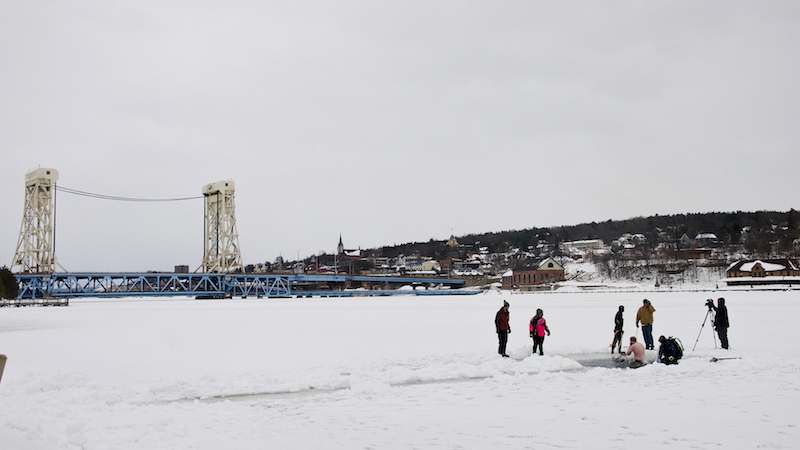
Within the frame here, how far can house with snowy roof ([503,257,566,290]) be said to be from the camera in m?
116

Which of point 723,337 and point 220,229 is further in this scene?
point 220,229

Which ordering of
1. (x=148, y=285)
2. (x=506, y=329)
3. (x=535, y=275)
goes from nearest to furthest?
1. (x=506, y=329)
2. (x=148, y=285)
3. (x=535, y=275)

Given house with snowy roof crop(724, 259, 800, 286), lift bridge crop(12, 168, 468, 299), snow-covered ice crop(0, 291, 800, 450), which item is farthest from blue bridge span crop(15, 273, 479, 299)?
snow-covered ice crop(0, 291, 800, 450)

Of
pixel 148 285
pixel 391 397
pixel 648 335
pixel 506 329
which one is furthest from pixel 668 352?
pixel 148 285

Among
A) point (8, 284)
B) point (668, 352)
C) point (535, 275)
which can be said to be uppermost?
point (8, 284)

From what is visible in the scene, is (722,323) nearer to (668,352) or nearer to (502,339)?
(668,352)

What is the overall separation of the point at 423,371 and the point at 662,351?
17.7 feet

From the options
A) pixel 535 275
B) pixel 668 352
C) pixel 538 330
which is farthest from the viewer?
pixel 535 275

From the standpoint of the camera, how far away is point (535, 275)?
383 feet

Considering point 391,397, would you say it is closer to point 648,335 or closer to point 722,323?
point 648,335

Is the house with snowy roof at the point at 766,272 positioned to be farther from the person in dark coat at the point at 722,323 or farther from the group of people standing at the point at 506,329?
the group of people standing at the point at 506,329

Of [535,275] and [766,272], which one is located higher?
[766,272]

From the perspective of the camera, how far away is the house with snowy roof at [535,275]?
11564 cm

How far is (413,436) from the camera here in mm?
7199
